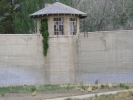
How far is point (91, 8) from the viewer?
36500mm

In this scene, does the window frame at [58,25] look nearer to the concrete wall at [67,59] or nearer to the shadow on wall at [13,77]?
the concrete wall at [67,59]

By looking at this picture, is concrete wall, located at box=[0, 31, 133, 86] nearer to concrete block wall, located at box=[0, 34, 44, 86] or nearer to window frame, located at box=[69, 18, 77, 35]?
concrete block wall, located at box=[0, 34, 44, 86]

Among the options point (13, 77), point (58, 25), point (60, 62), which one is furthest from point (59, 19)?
point (13, 77)

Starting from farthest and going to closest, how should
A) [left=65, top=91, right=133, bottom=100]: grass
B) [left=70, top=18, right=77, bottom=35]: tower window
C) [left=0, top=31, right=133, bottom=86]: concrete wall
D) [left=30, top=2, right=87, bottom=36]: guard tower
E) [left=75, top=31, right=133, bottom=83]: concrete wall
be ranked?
1. [left=70, top=18, right=77, bottom=35]: tower window
2. [left=30, top=2, right=87, bottom=36]: guard tower
3. [left=0, top=31, right=133, bottom=86]: concrete wall
4. [left=75, top=31, right=133, bottom=83]: concrete wall
5. [left=65, top=91, right=133, bottom=100]: grass

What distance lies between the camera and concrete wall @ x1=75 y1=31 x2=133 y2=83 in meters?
23.0

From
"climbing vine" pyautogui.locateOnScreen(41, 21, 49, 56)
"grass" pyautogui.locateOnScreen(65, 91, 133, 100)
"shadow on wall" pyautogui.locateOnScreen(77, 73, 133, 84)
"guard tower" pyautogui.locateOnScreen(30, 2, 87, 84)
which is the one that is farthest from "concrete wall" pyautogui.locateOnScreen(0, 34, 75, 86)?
"grass" pyautogui.locateOnScreen(65, 91, 133, 100)

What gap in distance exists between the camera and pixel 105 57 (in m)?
23.5

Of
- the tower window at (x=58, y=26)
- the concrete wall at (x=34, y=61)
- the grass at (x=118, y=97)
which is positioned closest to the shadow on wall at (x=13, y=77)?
the concrete wall at (x=34, y=61)

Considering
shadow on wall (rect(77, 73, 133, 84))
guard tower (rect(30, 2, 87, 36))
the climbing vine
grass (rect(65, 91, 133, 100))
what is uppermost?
guard tower (rect(30, 2, 87, 36))

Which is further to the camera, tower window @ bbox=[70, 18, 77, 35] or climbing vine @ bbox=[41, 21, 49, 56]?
tower window @ bbox=[70, 18, 77, 35]

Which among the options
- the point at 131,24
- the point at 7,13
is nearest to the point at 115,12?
the point at 131,24

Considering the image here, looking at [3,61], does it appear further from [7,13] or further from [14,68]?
[7,13]

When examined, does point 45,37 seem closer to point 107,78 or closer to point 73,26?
point 73,26

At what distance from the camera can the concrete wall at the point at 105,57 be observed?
75.6 feet
